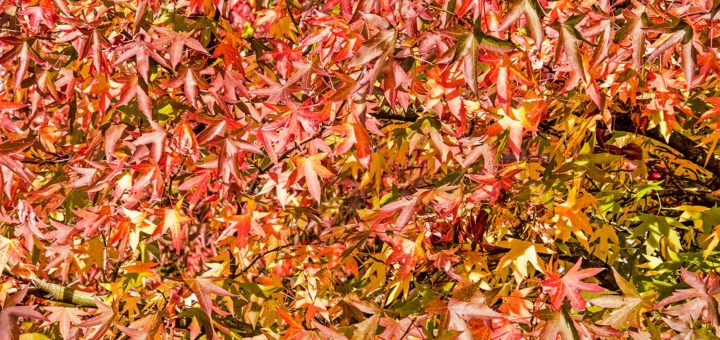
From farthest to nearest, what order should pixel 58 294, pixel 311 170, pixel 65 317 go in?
pixel 58 294, pixel 65 317, pixel 311 170

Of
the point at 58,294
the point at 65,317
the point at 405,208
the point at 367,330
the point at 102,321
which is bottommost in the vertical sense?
the point at 58,294

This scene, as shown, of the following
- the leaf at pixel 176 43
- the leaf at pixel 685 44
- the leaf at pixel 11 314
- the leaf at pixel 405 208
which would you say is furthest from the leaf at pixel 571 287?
the leaf at pixel 11 314

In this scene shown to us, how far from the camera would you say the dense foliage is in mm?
1933

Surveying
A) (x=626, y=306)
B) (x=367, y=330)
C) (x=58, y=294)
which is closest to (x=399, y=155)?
(x=367, y=330)

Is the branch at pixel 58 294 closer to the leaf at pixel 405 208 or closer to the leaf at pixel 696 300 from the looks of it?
the leaf at pixel 405 208

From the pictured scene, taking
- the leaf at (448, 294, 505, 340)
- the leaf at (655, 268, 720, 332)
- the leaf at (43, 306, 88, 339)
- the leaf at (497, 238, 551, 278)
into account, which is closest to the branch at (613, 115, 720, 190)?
the leaf at (497, 238, 551, 278)

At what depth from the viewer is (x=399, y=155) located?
9.55 ft

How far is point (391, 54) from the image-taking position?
69.3 inches

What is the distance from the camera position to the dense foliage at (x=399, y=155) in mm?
1933

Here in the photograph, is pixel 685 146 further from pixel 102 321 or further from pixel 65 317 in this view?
pixel 65 317

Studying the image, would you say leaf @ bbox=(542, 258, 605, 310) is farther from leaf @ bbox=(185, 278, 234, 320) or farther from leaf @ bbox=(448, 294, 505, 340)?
leaf @ bbox=(185, 278, 234, 320)

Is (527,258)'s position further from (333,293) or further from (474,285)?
(333,293)

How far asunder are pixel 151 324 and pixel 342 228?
0.67 m

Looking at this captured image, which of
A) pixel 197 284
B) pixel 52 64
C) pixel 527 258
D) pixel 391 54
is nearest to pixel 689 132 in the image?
pixel 527 258
